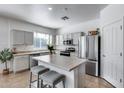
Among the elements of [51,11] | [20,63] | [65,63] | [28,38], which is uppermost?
[51,11]

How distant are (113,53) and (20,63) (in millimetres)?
3919

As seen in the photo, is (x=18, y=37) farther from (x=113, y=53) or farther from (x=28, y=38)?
(x=113, y=53)

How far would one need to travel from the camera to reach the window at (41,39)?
19.6 ft

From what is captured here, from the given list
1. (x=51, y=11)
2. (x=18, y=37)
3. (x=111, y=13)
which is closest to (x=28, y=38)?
(x=18, y=37)

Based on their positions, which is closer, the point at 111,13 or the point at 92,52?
the point at 111,13

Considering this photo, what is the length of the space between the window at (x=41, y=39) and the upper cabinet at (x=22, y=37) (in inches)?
32.0

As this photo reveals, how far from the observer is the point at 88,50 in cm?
395

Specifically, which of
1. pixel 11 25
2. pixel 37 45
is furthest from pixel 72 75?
pixel 37 45

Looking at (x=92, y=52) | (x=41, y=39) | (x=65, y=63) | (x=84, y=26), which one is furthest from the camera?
(x=41, y=39)

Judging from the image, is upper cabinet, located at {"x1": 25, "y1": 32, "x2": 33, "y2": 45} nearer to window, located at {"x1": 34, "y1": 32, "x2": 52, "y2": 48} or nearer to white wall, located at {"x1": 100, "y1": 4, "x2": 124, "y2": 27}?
window, located at {"x1": 34, "y1": 32, "x2": 52, "y2": 48}

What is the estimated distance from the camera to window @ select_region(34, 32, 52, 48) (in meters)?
5.97

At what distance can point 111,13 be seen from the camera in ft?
9.78

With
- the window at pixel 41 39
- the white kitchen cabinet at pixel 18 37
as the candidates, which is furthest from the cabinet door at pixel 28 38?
the window at pixel 41 39

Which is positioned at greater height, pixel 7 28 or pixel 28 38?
pixel 7 28
